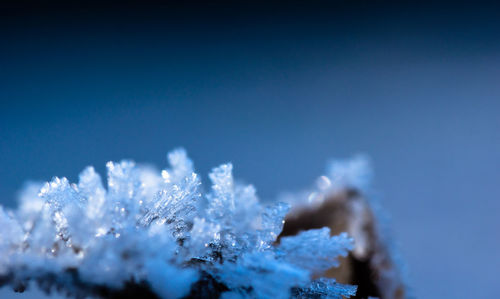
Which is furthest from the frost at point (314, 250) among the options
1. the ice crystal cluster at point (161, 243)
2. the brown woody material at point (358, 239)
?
the brown woody material at point (358, 239)

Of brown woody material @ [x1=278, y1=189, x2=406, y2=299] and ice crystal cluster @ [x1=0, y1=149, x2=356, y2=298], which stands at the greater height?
brown woody material @ [x1=278, y1=189, x2=406, y2=299]

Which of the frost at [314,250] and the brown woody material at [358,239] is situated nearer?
the frost at [314,250]

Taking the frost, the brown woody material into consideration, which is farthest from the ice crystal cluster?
the brown woody material

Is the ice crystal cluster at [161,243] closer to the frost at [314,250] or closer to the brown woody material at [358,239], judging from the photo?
the frost at [314,250]

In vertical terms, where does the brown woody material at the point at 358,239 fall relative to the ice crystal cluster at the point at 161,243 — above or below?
above

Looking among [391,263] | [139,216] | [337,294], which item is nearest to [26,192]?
[139,216]

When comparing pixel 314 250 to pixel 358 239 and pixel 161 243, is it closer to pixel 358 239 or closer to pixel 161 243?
pixel 161 243

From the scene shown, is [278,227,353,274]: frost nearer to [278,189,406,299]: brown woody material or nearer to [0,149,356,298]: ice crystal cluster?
[0,149,356,298]: ice crystal cluster

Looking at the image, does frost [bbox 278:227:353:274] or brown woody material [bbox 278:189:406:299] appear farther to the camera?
brown woody material [bbox 278:189:406:299]
